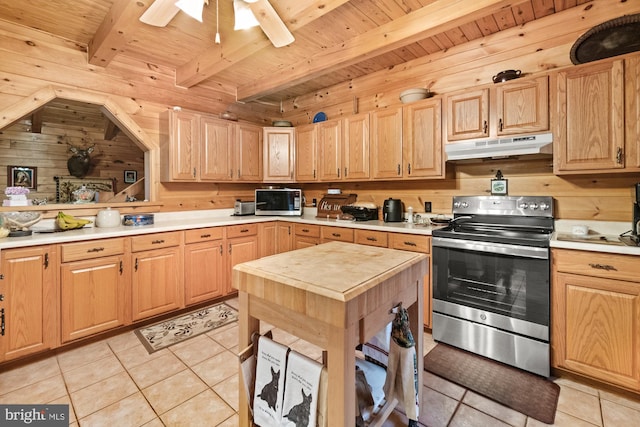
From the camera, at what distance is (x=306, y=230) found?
11.7ft

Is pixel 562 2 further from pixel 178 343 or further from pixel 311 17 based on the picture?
pixel 178 343

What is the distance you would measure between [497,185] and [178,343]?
3075 millimetres

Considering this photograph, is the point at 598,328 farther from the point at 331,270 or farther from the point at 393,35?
the point at 393,35

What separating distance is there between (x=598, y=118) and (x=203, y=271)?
3564 millimetres

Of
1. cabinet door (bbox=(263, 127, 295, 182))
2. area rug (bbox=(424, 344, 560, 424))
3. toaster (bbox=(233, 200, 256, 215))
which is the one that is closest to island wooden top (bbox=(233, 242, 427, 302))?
area rug (bbox=(424, 344, 560, 424))

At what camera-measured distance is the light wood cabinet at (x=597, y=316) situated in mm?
1783

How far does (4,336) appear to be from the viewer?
2.10 meters

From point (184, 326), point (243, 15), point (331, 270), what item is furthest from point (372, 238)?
point (243, 15)

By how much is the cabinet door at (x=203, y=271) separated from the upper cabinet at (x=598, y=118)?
316cm

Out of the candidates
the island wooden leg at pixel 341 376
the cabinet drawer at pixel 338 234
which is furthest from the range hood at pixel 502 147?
the island wooden leg at pixel 341 376

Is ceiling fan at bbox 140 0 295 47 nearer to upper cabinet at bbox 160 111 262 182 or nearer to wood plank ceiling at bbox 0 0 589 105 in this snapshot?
wood plank ceiling at bbox 0 0 589 105

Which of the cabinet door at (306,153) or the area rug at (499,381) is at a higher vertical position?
the cabinet door at (306,153)

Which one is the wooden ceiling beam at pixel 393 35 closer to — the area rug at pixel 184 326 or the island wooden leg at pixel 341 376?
the island wooden leg at pixel 341 376

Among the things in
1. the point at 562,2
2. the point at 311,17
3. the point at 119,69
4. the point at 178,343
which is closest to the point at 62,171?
the point at 119,69
